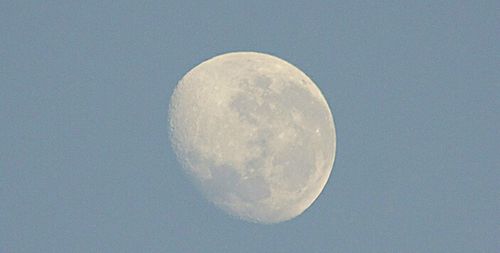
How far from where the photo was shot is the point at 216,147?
22.5 meters

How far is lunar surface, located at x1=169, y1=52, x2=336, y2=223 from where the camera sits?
22.5 meters

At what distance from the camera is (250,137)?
2245 cm

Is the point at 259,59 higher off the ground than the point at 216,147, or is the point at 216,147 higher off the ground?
the point at 259,59

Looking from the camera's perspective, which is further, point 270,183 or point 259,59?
point 259,59

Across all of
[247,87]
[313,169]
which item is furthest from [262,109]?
[313,169]

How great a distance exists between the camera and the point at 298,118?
2312 cm

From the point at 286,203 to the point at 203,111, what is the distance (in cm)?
328

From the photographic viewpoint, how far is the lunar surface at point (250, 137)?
885 inches

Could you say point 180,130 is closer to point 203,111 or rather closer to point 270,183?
point 203,111

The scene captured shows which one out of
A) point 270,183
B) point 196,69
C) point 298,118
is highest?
point 196,69

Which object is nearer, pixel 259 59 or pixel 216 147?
pixel 216 147

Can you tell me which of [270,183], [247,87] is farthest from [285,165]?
[247,87]

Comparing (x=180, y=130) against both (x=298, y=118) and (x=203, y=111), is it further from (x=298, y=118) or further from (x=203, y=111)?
(x=298, y=118)

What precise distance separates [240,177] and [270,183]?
0.79 metres
